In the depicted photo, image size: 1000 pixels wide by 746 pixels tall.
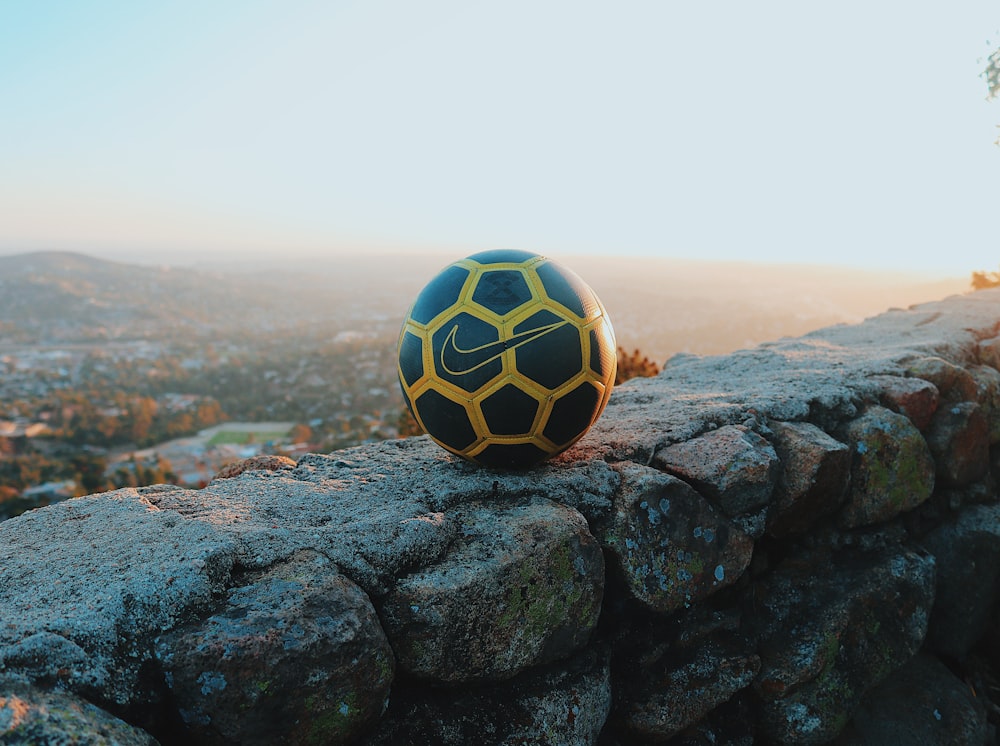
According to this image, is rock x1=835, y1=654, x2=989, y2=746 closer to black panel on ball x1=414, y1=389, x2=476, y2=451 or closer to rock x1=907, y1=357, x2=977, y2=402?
rock x1=907, y1=357, x2=977, y2=402

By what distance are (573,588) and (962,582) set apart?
13.4ft

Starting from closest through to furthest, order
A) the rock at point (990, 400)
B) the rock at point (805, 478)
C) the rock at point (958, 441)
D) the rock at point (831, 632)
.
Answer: the rock at point (831, 632) → the rock at point (805, 478) → the rock at point (958, 441) → the rock at point (990, 400)

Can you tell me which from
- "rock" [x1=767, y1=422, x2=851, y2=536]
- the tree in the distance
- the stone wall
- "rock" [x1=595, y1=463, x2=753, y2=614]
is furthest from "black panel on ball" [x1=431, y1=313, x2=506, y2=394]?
the tree in the distance

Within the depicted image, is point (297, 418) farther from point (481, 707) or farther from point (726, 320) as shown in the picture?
point (481, 707)

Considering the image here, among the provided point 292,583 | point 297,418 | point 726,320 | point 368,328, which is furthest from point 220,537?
point 368,328

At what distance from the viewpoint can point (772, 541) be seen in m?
4.25

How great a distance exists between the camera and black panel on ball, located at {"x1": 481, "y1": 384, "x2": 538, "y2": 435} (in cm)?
338

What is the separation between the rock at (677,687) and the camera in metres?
3.34

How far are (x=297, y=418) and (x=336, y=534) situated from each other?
3407 centimetres

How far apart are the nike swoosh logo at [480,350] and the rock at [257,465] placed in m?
1.81

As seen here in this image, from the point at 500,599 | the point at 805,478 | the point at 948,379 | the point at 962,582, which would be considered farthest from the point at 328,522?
the point at 948,379

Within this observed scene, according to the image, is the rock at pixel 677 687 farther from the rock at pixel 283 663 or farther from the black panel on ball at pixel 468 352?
the black panel on ball at pixel 468 352

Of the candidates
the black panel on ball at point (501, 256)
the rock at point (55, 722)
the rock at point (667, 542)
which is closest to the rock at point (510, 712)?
the rock at point (667, 542)

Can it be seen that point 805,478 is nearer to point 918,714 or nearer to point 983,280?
point 918,714
